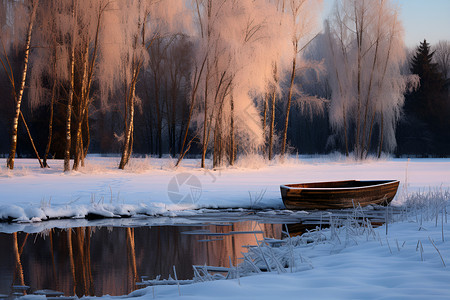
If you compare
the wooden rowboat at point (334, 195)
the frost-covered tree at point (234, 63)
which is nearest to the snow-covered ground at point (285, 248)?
the wooden rowboat at point (334, 195)

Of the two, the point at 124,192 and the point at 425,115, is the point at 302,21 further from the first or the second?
the point at 425,115

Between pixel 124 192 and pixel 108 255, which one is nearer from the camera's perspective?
pixel 108 255

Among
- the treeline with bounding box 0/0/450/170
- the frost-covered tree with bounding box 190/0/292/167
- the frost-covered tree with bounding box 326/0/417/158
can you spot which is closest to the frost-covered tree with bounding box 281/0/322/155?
the treeline with bounding box 0/0/450/170

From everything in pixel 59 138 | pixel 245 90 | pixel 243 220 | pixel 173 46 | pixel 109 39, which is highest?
pixel 173 46

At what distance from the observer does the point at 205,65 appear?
1969cm

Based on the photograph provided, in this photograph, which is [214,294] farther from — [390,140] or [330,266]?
[390,140]

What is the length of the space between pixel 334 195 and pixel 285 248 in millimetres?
5656

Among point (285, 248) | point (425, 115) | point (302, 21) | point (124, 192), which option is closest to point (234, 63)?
point (302, 21)

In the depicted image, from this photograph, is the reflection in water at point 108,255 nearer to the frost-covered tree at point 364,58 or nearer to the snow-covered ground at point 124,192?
the snow-covered ground at point 124,192

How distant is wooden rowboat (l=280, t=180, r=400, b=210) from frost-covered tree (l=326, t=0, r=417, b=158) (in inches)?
627

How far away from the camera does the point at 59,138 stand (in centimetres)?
2606

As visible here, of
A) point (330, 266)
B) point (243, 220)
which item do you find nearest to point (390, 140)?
point (243, 220)

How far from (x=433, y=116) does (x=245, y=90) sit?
24.3 metres

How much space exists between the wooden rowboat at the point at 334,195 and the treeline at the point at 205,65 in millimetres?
8229
